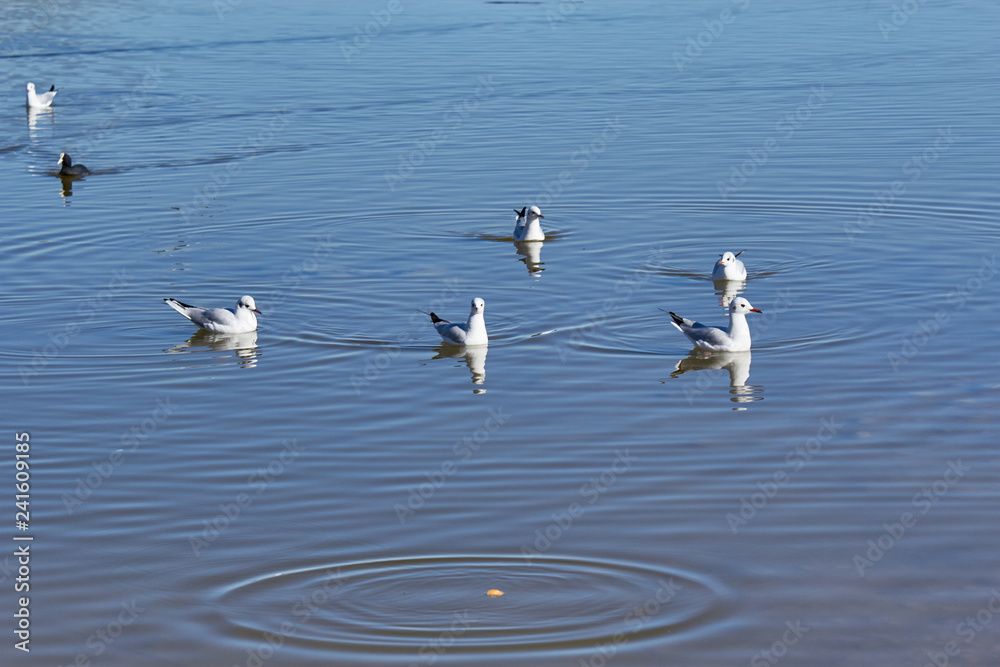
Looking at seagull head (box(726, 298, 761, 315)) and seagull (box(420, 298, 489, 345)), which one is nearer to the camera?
seagull head (box(726, 298, 761, 315))

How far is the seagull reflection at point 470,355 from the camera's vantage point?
46.1 ft

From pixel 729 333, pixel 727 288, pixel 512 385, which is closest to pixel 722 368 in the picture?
pixel 729 333

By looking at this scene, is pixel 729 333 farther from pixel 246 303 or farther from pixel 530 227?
pixel 530 227

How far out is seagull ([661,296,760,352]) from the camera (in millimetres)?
14164

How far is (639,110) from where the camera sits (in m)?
29.4

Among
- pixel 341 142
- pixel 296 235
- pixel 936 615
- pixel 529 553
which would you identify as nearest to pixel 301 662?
pixel 529 553

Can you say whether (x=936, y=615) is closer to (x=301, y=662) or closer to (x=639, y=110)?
(x=301, y=662)

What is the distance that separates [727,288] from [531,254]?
3.29 m

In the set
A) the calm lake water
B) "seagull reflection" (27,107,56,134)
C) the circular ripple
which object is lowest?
the circular ripple

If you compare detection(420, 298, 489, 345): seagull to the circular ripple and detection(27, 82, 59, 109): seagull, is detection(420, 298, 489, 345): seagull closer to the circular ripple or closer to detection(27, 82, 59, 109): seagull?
the circular ripple

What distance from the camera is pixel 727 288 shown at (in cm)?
1678

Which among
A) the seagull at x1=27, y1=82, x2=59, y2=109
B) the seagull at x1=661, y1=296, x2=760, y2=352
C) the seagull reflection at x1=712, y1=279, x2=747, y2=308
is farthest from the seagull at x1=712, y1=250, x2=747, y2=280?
the seagull at x1=27, y1=82, x2=59, y2=109

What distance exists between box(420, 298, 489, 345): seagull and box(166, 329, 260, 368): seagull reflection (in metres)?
2.11

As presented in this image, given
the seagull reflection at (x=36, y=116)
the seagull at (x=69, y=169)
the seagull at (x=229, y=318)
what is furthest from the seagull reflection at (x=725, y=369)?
the seagull reflection at (x=36, y=116)
